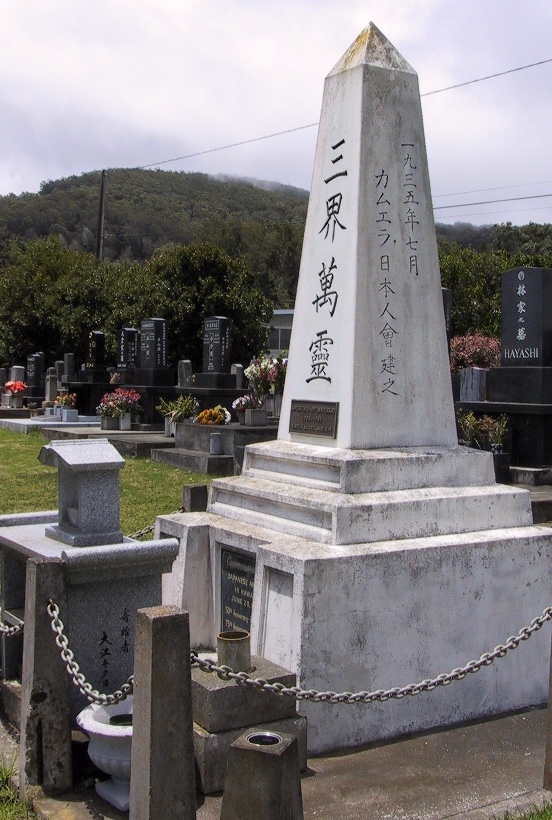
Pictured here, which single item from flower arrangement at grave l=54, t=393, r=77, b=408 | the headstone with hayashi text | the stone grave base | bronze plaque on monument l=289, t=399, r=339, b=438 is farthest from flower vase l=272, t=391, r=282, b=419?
the stone grave base

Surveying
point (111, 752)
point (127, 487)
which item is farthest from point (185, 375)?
point (111, 752)

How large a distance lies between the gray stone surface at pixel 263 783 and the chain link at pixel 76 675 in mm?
732

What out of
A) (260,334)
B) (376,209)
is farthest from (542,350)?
(260,334)

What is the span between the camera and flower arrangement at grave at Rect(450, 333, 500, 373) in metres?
26.6

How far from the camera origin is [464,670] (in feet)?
13.4

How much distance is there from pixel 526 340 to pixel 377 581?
996 cm

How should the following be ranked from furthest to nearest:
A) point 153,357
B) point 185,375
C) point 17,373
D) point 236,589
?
point 17,373, point 185,375, point 153,357, point 236,589

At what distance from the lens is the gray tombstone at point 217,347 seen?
22500 millimetres

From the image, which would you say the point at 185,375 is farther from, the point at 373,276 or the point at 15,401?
the point at 373,276

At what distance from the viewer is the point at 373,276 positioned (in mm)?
5262

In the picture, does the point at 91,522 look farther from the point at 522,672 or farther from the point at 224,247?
the point at 224,247

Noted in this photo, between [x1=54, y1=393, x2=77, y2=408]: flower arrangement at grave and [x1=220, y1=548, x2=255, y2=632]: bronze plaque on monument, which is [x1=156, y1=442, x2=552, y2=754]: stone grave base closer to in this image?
[x1=220, y1=548, x2=255, y2=632]: bronze plaque on monument

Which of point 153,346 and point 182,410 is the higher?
point 153,346

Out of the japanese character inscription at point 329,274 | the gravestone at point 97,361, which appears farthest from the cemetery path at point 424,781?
the gravestone at point 97,361
